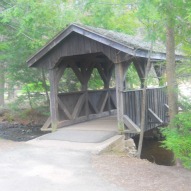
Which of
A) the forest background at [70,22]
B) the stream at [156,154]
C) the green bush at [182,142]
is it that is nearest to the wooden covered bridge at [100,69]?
the forest background at [70,22]

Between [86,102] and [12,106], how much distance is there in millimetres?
6531

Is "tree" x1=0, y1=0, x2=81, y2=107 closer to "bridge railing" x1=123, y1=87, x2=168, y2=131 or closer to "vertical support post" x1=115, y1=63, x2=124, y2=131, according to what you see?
"vertical support post" x1=115, y1=63, x2=124, y2=131

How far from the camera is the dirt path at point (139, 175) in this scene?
561 centimetres

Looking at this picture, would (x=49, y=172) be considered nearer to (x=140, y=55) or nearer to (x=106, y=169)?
(x=106, y=169)

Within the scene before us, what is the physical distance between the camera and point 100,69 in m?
14.8

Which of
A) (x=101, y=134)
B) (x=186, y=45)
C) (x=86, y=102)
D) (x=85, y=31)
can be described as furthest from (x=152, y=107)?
(x=186, y=45)

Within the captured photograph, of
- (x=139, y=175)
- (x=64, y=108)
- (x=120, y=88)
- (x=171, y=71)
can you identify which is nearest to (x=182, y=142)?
(x=139, y=175)

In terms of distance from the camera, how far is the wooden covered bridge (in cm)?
1017

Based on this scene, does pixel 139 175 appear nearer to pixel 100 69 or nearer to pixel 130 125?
pixel 130 125

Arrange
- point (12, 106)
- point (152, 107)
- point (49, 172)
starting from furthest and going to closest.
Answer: point (12, 106)
point (152, 107)
point (49, 172)

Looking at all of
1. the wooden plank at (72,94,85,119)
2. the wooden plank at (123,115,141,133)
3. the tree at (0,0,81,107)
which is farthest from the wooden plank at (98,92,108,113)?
the wooden plank at (123,115,141,133)

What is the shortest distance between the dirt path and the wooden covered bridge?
2842 mm

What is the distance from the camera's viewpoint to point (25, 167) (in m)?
6.80

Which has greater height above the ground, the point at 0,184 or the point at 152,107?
the point at 152,107
